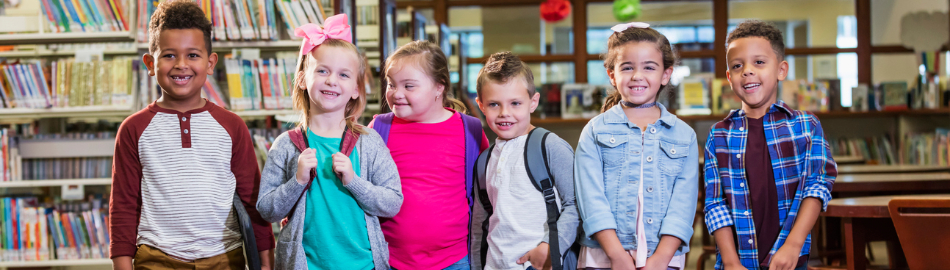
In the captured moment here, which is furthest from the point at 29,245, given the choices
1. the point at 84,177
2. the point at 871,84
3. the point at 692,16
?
the point at 871,84

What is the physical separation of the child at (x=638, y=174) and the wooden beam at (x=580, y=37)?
4.46m

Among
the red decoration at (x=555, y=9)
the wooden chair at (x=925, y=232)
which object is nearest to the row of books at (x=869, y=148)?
the red decoration at (x=555, y=9)

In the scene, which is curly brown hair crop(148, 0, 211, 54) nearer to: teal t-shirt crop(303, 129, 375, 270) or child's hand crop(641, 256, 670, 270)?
teal t-shirt crop(303, 129, 375, 270)

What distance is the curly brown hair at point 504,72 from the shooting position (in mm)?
1473

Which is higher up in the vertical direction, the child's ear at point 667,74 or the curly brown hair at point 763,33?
the curly brown hair at point 763,33

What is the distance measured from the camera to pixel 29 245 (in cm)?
300

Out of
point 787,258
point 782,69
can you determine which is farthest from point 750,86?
point 787,258

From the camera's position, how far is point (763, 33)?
4.92ft

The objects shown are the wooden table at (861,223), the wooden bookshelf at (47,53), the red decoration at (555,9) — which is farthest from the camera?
the red decoration at (555,9)

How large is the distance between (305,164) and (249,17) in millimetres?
1847

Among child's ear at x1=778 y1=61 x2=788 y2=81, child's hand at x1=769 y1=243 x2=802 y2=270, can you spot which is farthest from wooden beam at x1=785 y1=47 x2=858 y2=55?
child's hand at x1=769 y1=243 x2=802 y2=270

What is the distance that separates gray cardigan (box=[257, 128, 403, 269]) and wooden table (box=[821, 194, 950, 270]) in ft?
4.69

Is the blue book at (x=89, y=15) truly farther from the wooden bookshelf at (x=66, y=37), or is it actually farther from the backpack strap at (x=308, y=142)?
the backpack strap at (x=308, y=142)

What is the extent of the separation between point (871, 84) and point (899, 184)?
11.7 ft
